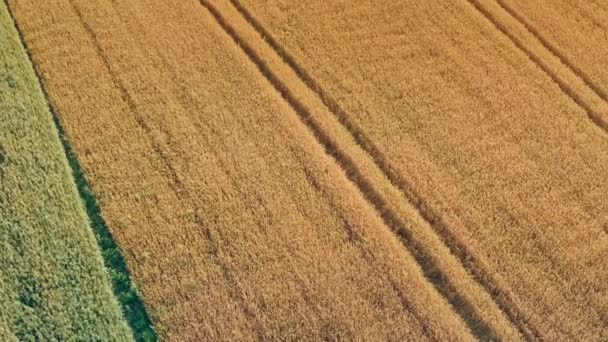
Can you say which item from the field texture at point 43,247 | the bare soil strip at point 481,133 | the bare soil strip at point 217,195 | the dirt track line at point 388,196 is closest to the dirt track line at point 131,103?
the bare soil strip at point 217,195

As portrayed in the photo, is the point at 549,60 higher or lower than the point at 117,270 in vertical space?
higher

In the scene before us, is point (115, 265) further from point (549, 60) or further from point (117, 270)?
point (549, 60)

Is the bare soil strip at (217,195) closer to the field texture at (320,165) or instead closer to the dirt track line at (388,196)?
the field texture at (320,165)

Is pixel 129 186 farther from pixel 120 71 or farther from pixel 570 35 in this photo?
pixel 570 35

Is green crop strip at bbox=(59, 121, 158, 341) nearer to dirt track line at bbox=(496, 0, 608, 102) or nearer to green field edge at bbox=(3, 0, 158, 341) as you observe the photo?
green field edge at bbox=(3, 0, 158, 341)

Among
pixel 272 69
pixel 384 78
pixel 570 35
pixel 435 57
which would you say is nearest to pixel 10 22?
pixel 272 69

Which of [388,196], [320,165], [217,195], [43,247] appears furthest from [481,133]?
[43,247]
